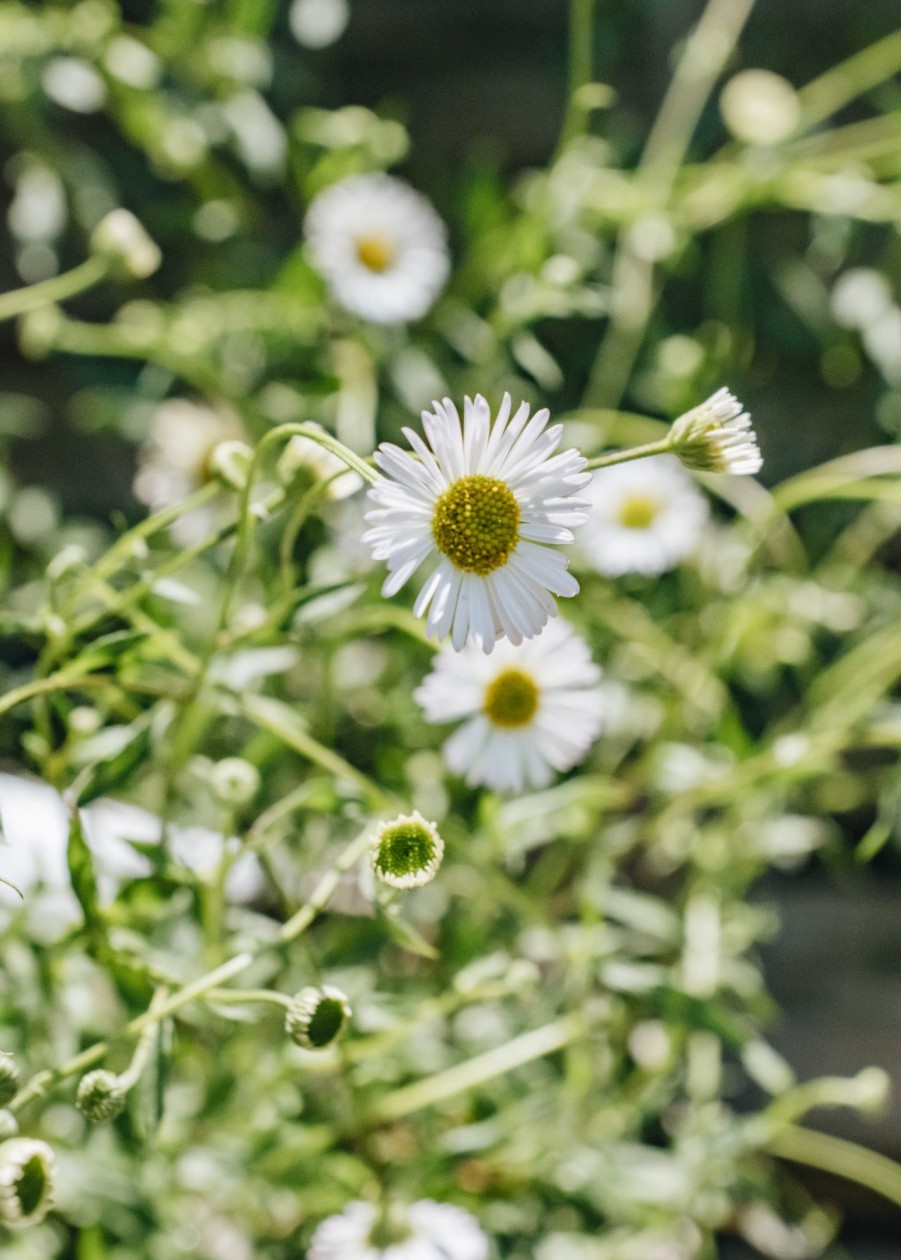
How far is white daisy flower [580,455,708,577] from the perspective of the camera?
33.0 inches

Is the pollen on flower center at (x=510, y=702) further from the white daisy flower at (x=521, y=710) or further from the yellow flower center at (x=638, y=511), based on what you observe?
the yellow flower center at (x=638, y=511)

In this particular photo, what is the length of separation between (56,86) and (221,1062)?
747 millimetres

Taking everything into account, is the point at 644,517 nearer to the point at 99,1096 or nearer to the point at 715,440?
the point at 715,440

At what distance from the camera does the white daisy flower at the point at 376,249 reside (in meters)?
0.90

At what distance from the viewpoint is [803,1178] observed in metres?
1.03

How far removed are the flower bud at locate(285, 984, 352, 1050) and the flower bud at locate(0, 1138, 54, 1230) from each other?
11 centimetres

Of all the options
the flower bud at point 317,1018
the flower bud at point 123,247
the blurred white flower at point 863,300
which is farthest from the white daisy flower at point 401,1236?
the blurred white flower at point 863,300

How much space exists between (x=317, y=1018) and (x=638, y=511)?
1.60 ft

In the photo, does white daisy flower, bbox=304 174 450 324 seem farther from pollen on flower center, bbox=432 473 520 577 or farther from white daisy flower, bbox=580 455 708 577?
pollen on flower center, bbox=432 473 520 577

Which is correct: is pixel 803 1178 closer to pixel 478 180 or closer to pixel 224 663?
pixel 224 663

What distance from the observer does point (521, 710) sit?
686mm

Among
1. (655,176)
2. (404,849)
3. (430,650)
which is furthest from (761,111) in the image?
(404,849)

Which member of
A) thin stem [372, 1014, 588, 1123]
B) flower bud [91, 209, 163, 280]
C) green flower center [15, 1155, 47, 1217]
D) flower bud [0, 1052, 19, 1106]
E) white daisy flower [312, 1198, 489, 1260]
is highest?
flower bud [91, 209, 163, 280]

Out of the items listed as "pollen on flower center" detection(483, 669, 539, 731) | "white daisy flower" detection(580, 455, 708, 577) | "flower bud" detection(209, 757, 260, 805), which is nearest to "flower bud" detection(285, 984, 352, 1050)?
"flower bud" detection(209, 757, 260, 805)
